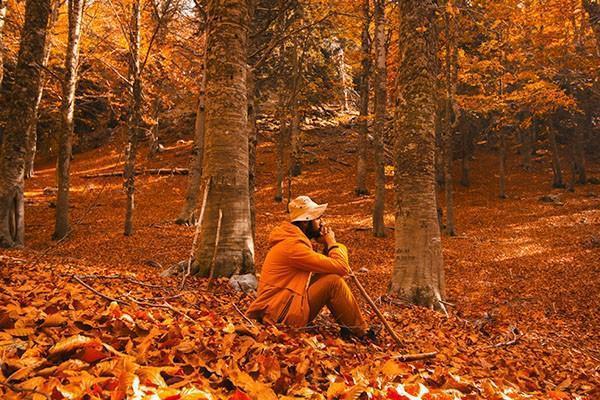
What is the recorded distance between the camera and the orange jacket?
3557 millimetres

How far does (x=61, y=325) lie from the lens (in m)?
2.26

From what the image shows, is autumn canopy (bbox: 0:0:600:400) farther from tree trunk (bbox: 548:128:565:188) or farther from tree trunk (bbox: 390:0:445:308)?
tree trunk (bbox: 548:128:565:188)

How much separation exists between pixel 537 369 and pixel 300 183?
1864 cm

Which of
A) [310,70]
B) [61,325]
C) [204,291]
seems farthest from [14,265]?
[310,70]

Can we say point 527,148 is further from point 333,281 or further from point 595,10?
point 333,281

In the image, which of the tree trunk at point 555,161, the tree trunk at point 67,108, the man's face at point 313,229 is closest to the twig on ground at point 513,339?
the man's face at point 313,229

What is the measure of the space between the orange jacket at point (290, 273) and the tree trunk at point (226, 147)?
2144 millimetres

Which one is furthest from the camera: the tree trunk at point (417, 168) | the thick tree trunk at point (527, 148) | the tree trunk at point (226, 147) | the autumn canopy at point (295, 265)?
the thick tree trunk at point (527, 148)

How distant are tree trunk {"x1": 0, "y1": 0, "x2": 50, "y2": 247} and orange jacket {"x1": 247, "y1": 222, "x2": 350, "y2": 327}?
6.48 m

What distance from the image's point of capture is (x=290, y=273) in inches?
145

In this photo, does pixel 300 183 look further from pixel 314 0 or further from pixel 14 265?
pixel 14 265

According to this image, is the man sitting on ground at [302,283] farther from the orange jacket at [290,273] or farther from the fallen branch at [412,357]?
the fallen branch at [412,357]

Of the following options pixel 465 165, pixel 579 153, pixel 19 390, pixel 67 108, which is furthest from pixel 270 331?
pixel 579 153

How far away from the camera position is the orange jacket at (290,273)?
3557 millimetres
